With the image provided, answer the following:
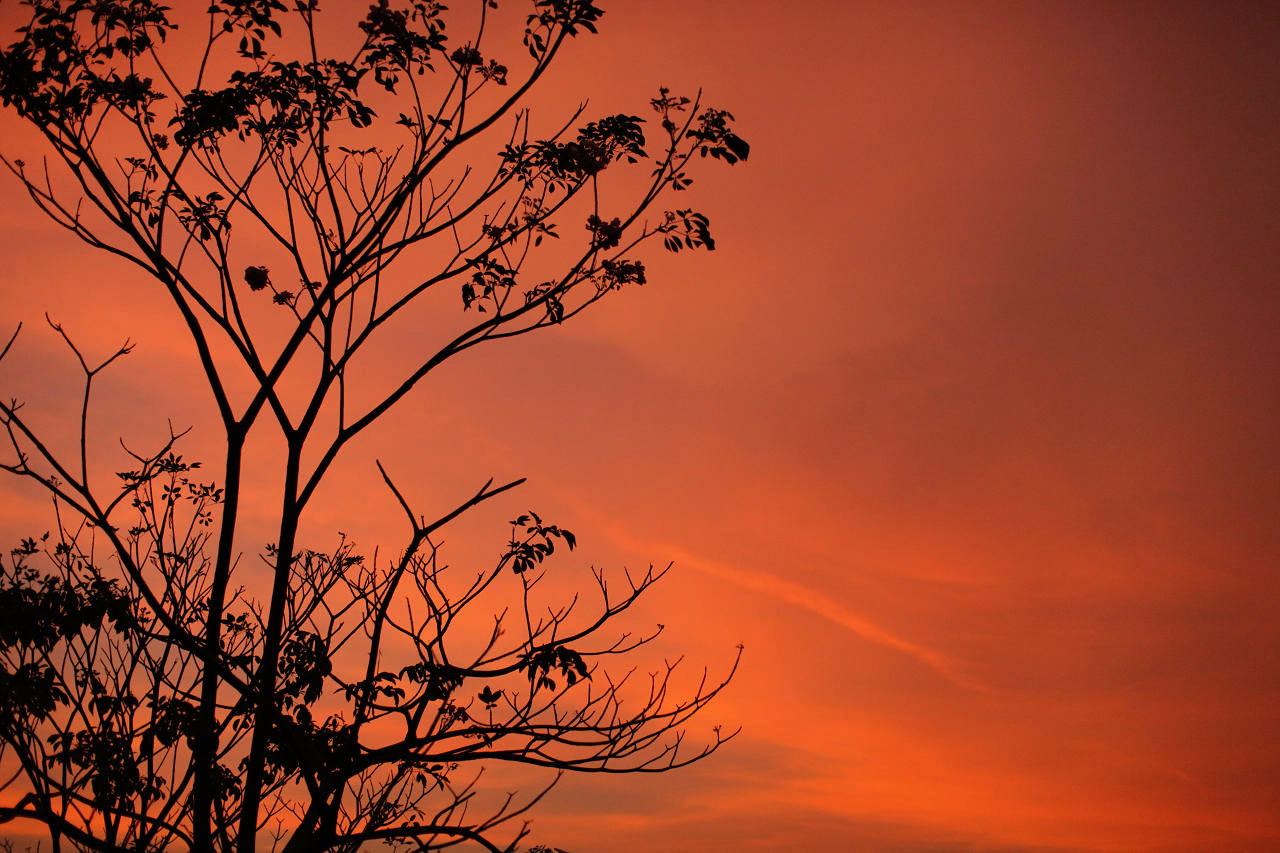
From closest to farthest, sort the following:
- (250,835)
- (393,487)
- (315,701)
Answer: (250,835), (393,487), (315,701)

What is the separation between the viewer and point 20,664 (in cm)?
673

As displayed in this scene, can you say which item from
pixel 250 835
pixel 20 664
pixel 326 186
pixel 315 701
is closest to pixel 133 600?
pixel 20 664

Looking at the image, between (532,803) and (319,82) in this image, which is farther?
(319,82)

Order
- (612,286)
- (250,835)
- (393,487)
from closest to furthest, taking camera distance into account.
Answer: (250,835) → (393,487) → (612,286)

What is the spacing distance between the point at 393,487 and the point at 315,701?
1.88 metres

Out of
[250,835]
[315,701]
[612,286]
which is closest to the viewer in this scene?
[250,835]

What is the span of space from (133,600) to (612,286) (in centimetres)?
406

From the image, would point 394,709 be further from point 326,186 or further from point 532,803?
point 326,186

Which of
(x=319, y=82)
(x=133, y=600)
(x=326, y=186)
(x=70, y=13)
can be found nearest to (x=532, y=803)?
(x=133, y=600)

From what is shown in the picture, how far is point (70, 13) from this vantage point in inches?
300

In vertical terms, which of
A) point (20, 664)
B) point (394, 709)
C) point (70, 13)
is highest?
point (70, 13)

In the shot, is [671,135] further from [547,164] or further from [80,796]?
[80,796]

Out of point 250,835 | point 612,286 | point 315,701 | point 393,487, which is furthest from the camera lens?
Answer: point 612,286

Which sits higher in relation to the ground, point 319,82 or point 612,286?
point 319,82
